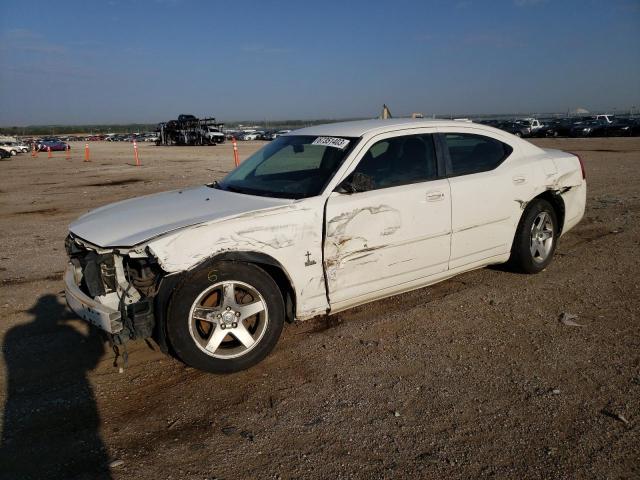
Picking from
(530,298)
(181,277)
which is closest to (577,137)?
(530,298)

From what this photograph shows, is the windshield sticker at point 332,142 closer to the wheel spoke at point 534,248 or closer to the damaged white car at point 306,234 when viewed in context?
the damaged white car at point 306,234

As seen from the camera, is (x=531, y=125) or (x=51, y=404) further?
(x=531, y=125)

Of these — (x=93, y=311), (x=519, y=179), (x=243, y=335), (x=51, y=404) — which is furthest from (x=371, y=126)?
(x=51, y=404)

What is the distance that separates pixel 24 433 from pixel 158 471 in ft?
3.02

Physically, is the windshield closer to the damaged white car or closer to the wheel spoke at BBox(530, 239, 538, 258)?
the damaged white car

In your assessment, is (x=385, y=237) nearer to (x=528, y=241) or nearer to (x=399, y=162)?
(x=399, y=162)

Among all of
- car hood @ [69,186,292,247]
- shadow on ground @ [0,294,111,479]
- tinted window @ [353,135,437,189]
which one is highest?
tinted window @ [353,135,437,189]

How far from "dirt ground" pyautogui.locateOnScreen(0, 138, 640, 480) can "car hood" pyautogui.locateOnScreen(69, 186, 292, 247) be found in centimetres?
93

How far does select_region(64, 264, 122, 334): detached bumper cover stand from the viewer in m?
3.21

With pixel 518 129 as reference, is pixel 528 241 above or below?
below

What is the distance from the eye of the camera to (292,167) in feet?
15.4

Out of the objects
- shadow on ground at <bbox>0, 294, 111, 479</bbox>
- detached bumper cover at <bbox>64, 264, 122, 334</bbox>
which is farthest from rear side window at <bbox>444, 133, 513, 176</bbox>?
shadow on ground at <bbox>0, 294, 111, 479</bbox>

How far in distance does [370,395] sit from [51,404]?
6.43ft

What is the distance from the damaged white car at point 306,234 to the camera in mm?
3346
